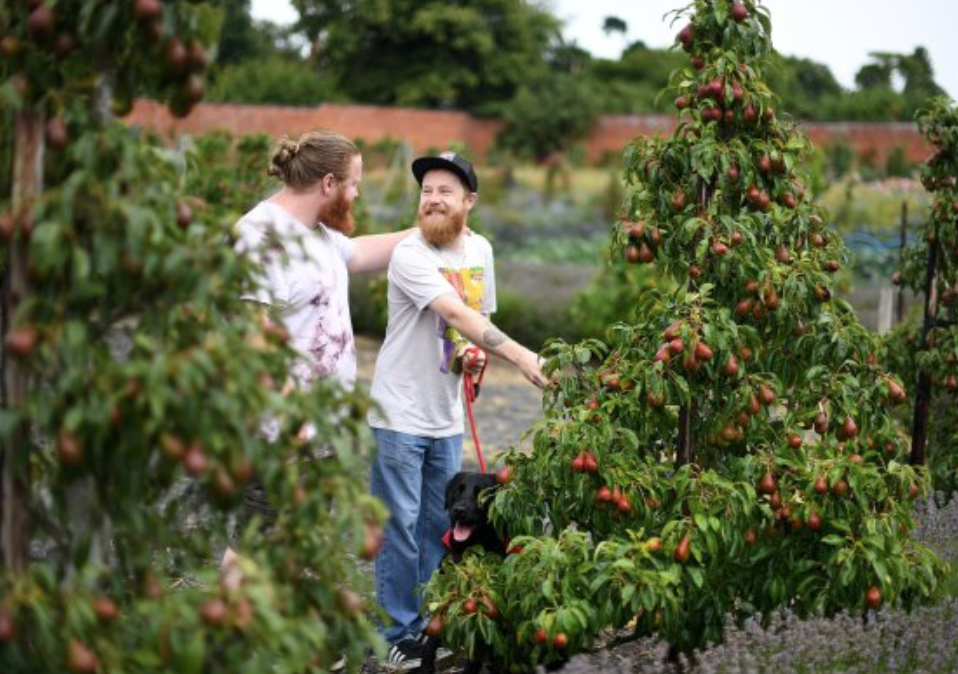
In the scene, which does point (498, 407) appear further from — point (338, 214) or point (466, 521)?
point (338, 214)

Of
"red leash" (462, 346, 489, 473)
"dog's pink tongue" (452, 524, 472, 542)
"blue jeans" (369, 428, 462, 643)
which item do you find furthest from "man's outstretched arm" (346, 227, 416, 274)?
"dog's pink tongue" (452, 524, 472, 542)

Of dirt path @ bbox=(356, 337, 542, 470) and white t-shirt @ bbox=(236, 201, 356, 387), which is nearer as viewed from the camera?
white t-shirt @ bbox=(236, 201, 356, 387)

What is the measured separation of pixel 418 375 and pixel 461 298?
0.33 metres

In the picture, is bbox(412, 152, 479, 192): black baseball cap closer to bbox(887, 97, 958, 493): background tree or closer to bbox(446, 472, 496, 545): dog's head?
bbox(446, 472, 496, 545): dog's head

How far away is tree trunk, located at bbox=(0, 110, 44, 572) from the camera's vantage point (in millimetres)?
2643

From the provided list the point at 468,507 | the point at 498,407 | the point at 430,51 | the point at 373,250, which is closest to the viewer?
the point at 468,507

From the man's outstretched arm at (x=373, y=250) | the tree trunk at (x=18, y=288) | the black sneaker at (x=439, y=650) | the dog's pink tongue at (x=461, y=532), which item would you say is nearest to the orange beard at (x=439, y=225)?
the man's outstretched arm at (x=373, y=250)

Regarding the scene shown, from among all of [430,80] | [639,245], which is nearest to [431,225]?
[639,245]

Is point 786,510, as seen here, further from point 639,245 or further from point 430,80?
point 430,80

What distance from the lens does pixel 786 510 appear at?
4.38 meters

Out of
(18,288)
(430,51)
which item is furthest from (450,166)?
(430,51)

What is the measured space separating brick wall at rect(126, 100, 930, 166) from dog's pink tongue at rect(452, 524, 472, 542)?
74.1 ft

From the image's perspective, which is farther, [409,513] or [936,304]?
[936,304]

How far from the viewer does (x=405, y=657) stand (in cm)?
483
